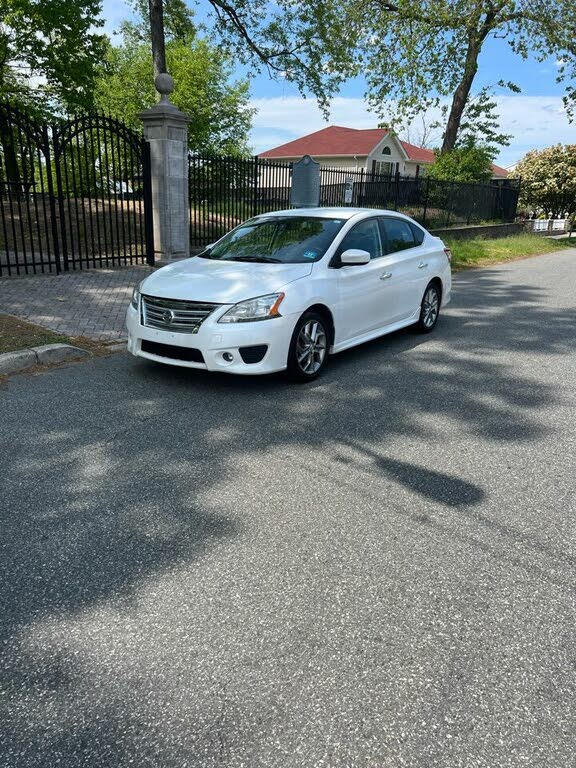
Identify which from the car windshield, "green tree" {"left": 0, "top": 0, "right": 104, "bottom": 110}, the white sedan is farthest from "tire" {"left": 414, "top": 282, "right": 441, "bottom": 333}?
"green tree" {"left": 0, "top": 0, "right": 104, "bottom": 110}

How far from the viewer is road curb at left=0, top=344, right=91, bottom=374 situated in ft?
19.7

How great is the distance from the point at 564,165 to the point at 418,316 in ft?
106

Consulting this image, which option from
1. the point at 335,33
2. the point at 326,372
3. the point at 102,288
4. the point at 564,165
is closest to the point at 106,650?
the point at 326,372

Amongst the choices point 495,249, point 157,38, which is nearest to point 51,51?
point 157,38

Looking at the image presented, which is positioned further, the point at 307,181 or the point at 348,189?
the point at 348,189

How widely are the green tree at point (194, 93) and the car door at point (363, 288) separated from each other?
27.2 meters

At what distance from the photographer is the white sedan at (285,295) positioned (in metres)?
5.31

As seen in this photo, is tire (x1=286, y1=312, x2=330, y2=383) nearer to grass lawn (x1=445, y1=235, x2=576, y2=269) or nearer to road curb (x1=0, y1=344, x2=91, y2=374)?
road curb (x1=0, y1=344, x2=91, y2=374)

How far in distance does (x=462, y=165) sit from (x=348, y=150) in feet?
70.7

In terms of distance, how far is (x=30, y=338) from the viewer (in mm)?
6711

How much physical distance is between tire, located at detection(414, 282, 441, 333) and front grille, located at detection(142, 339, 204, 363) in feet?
11.7

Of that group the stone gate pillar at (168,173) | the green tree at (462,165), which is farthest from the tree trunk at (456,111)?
the stone gate pillar at (168,173)

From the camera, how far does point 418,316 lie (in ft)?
25.5

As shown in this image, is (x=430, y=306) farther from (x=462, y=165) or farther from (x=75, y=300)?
(x=462, y=165)
